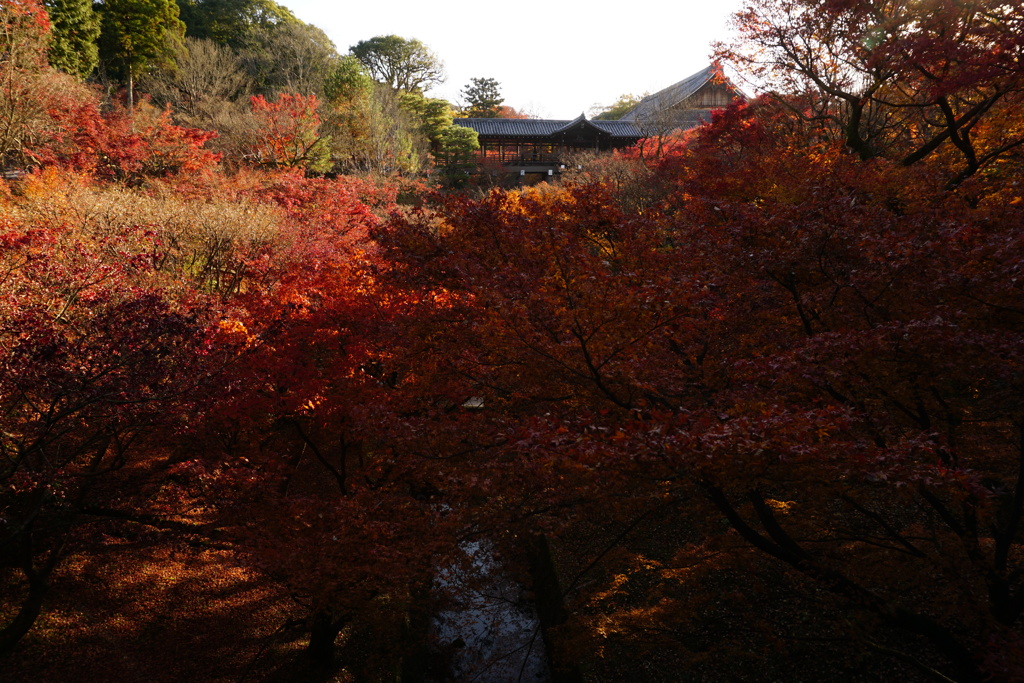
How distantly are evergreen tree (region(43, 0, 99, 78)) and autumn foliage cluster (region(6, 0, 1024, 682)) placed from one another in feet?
46.3

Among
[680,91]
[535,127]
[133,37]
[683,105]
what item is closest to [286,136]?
[133,37]

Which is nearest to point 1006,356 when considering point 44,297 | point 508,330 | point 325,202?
point 508,330

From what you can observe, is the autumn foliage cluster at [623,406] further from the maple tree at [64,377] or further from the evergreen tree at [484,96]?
the evergreen tree at [484,96]

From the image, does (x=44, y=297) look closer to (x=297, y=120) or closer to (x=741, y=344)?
(x=741, y=344)

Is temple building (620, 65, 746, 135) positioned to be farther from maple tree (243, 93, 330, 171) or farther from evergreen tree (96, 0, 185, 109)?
evergreen tree (96, 0, 185, 109)

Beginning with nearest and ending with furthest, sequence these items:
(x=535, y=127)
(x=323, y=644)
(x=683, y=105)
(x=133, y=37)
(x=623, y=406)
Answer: (x=623, y=406) → (x=323, y=644) → (x=133, y=37) → (x=535, y=127) → (x=683, y=105)

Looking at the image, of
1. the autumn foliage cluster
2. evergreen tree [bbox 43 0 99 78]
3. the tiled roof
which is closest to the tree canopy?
the tiled roof

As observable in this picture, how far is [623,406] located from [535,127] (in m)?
36.4

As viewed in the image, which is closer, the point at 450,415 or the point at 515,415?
the point at 515,415

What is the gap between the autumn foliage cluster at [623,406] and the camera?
6012 mm

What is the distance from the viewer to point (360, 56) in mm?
41188

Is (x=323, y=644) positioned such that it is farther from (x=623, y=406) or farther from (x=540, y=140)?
(x=540, y=140)

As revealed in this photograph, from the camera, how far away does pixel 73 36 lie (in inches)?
952

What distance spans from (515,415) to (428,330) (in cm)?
184
